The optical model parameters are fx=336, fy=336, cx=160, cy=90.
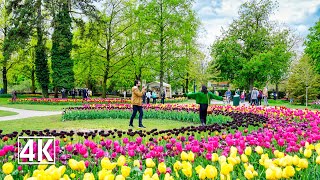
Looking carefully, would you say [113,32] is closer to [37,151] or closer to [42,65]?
[42,65]

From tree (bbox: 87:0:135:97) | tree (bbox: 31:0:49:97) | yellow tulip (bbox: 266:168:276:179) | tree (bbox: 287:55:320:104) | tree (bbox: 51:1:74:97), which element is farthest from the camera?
tree (bbox: 87:0:135:97)

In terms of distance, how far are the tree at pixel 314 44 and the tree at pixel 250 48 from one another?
291 cm

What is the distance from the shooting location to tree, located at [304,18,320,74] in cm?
4304

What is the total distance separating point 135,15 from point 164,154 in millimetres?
34734

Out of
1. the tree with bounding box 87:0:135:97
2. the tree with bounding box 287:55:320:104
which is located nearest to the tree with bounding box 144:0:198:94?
the tree with bounding box 87:0:135:97

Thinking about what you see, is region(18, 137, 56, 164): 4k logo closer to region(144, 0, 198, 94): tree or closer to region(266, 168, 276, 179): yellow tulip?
region(266, 168, 276, 179): yellow tulip

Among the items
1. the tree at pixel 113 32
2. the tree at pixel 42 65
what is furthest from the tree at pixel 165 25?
the tree at pixel 42 65

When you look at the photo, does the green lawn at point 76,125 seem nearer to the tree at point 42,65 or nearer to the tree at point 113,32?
the tree at point 42,65

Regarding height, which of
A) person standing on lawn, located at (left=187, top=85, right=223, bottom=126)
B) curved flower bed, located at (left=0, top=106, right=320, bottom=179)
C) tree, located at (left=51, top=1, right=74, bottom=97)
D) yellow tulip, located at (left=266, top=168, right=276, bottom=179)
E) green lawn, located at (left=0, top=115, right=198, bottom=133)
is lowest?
green lawn, located at (left=0, top=115, right=198, bottom=133)

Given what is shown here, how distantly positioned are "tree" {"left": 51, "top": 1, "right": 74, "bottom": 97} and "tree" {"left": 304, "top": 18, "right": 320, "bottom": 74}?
30265 millimetres

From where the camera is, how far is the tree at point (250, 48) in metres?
43.2

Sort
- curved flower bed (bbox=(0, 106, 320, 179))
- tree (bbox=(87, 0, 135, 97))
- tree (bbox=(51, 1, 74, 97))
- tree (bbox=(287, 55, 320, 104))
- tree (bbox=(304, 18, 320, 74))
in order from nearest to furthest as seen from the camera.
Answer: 1. curved flower bed (bbox=(0, 106, 320, 179))
2. tree (bbox=(287, 55, 320, 104))
3. tree (bbox=(51, 1, 74, 97))
4. tree (bbox=(87, 0, 135, 97))
5. tree (bbox=(304, 18, 320, 74))

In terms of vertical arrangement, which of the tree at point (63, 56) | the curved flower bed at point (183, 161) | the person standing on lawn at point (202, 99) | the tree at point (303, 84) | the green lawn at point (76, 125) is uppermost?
the tree at point (63, 56)

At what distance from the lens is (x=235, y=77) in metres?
46.0
